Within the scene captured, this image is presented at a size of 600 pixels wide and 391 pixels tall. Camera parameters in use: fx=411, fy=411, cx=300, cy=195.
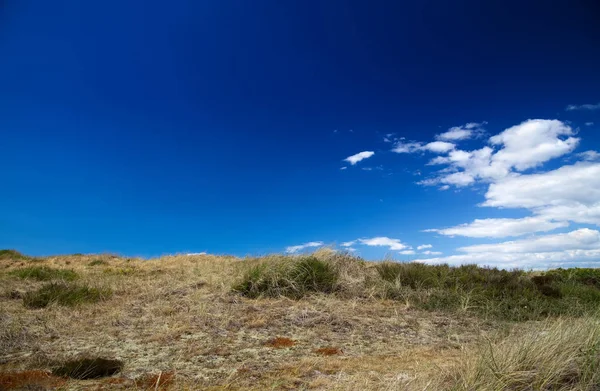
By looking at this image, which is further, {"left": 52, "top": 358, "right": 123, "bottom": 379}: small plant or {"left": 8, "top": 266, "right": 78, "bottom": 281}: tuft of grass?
{"left": 8, "top": 266, "right": 78, "bottom": 281}: tuft of grass

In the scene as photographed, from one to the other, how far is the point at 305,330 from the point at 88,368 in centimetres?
334

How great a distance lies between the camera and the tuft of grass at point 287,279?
9.68 m

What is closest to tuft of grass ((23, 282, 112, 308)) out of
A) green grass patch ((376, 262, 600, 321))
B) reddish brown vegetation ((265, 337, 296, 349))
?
reddish brown vegetation ((265, 337, 296, 349))

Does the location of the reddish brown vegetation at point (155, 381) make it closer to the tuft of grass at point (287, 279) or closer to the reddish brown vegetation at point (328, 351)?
the reddish brown vegetation at point (328, 351)

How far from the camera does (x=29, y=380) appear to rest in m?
4.41

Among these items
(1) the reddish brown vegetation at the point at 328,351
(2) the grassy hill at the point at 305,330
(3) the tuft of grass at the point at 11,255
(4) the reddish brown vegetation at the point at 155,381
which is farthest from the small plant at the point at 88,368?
(3) the tuft of grass at the point at 11,255

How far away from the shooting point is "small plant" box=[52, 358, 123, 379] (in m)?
4.69

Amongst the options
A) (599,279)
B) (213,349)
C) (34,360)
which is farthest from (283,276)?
(599,279)

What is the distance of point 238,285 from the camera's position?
986 cm

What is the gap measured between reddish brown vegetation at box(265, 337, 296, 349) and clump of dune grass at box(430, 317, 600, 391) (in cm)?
252

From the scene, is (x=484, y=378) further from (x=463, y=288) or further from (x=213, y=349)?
(x=463, y=288)

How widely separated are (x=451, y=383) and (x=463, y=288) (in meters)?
7.92

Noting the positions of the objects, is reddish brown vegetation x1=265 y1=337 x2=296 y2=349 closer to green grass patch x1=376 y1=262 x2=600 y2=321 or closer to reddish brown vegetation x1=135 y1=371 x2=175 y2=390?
reddish brown vegetation x1=135 y1=371 x2=175 y2=390

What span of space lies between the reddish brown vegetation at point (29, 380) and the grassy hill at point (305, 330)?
0.02 meters
